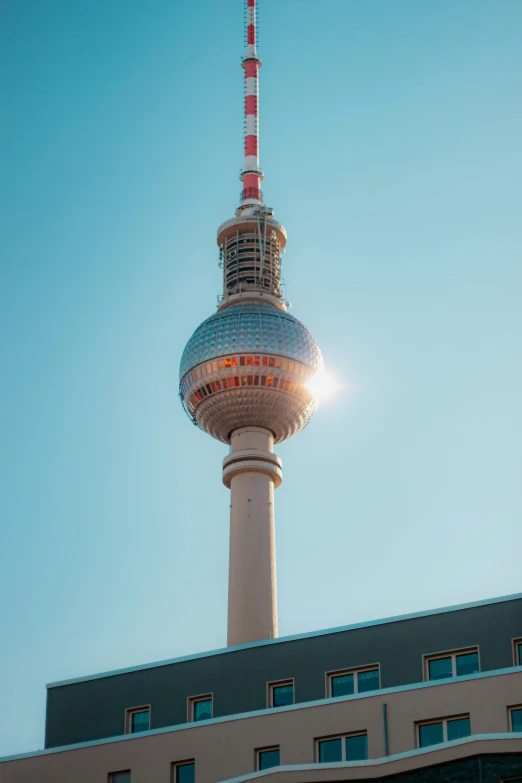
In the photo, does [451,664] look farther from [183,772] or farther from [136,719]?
[136,719]

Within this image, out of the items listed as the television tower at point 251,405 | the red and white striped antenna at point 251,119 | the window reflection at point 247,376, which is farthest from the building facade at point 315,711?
the red and white striped antenna at point 251,119

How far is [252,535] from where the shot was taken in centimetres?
7769

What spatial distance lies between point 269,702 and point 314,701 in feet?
14.0

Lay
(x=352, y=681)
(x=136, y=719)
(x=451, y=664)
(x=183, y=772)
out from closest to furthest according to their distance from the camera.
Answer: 1. (x=183, y=772)
2. (x=451, y=664)
3. (x=352, y=681)
4. (x=136, y=719)

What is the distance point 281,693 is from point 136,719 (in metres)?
5.43

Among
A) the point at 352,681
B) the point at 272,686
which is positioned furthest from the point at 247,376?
the point at 352,681

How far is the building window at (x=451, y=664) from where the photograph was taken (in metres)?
41.1

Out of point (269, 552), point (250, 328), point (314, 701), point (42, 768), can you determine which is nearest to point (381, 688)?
point (314, 701)

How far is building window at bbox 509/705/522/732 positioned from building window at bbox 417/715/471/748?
121 cm

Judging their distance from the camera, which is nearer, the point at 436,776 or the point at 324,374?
the point at 436,776

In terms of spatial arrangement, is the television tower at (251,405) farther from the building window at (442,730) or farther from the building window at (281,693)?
the building window at (442,730)

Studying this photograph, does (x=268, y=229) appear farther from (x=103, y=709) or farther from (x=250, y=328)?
(x=103, y=709)

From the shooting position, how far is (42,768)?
44406 mm

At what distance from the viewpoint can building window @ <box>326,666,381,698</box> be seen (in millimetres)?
42250
